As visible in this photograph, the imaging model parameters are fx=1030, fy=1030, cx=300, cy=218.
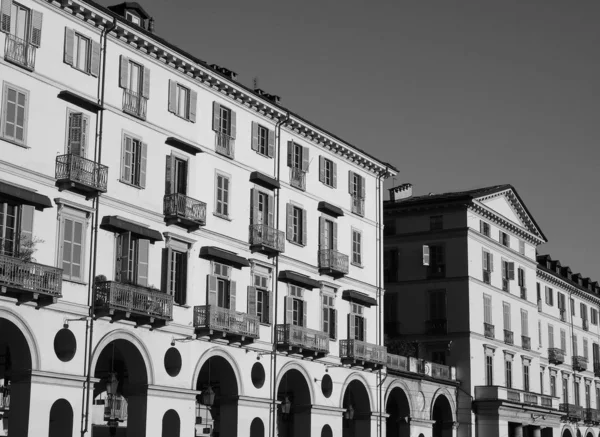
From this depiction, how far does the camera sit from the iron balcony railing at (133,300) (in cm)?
3828

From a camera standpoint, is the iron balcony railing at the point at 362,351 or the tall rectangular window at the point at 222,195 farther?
the iron balcony railing at the point at 362,351

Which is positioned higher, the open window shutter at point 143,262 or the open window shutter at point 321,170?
the open window shutter at point 321,170

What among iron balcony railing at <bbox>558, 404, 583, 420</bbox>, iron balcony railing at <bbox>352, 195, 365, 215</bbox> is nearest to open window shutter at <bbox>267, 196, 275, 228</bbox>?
iron balcony railing at <bbox>352, 195, 365, 215</bbox>

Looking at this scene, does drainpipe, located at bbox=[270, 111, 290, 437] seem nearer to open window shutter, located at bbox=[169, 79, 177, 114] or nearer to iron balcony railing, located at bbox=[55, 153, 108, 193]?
open window shutter, located at bbox=[169, 79, 177, 114]

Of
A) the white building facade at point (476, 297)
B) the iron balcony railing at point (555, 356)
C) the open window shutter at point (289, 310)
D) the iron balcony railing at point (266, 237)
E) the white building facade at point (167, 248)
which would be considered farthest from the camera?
the iron balcony railing at point (555, 356)

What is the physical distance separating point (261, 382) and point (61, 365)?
43.7ft

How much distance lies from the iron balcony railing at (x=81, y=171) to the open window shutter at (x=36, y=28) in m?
4.19

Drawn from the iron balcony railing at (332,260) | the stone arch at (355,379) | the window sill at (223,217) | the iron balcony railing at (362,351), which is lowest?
the stone arch at (355,379)

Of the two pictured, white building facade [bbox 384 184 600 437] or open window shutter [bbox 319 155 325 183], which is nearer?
open window shutter [bbox 319 155 325 183]

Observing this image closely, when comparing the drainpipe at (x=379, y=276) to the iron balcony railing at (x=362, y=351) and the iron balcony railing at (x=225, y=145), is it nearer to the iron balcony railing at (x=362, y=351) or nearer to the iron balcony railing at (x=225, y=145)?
the iron balcony railing at (x=362, y=351)

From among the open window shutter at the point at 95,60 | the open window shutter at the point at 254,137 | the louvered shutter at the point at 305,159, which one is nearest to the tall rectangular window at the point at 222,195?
the open window shutter at the point at 254,137

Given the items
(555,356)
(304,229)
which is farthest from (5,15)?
(555,356)

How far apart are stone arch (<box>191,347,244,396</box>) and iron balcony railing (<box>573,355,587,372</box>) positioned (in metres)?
53.0

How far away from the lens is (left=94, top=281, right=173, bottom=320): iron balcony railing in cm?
3828
